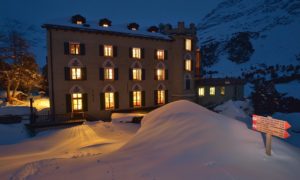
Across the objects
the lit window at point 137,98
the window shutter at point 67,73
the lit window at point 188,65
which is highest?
the lit window at point 188,65

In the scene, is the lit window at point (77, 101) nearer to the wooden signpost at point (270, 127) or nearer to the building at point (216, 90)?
the wooden signpost at point (270, 127)

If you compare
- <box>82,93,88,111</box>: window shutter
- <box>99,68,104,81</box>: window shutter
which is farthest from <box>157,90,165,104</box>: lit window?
<box>82,93,88,111</box>: window shutter

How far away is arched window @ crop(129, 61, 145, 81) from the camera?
2427cm

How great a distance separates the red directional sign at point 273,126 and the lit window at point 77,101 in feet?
59.6

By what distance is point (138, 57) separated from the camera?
2478 centimetres

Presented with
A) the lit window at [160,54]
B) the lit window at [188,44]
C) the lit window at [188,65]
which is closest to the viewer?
the lit window at [160,54]

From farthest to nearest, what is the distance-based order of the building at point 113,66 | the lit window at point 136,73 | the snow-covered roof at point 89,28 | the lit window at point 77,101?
the lit window at point 136,73
the lit window at point 77,101
the building at point 113,66
the snow-covered roof at point 89,28

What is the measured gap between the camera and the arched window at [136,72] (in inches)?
955

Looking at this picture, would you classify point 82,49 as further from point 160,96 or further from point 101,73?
point 160,96

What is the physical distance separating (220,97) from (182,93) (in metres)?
10.1

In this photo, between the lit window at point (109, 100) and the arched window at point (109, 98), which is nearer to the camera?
the arched window at point (109, 98)

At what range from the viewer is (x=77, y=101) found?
2116cm

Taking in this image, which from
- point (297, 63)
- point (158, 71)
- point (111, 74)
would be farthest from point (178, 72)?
point (297, 63)

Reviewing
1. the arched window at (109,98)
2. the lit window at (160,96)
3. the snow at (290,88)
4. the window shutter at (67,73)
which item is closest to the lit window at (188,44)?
the lit window at (160,96)
